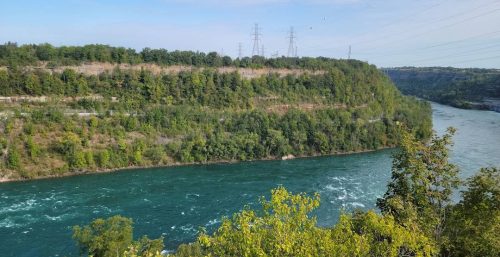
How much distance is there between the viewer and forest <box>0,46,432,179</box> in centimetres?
4588

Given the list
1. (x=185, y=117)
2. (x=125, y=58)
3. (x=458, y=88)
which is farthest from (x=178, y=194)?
(x=458, y=88)

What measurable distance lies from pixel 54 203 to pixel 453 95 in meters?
102

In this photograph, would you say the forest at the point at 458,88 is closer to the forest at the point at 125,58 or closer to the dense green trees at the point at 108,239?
the forest at the point at 125,58

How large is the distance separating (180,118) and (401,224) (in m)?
44.7

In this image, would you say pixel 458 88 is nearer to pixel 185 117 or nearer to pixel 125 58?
pixel 185 117

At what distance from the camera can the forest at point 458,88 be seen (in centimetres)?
9831

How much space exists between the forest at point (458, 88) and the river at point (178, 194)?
4811 centimetres

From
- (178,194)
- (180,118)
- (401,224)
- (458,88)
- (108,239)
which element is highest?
(458,88)

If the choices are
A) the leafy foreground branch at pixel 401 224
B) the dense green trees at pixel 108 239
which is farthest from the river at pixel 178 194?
the leafy foreground branch at pixel 401 224

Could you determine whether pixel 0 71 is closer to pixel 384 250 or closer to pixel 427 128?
pixel 384 250

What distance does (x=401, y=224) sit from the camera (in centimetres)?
1318

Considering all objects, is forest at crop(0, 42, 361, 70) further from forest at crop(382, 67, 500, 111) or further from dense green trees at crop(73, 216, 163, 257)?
forest at crop(382, 67, 500, 111)

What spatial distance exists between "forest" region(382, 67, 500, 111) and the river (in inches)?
1894

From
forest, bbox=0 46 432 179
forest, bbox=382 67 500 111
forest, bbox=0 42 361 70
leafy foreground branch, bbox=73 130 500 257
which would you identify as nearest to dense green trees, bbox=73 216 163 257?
leafy foreground branch, bbox=73 130 500 257
